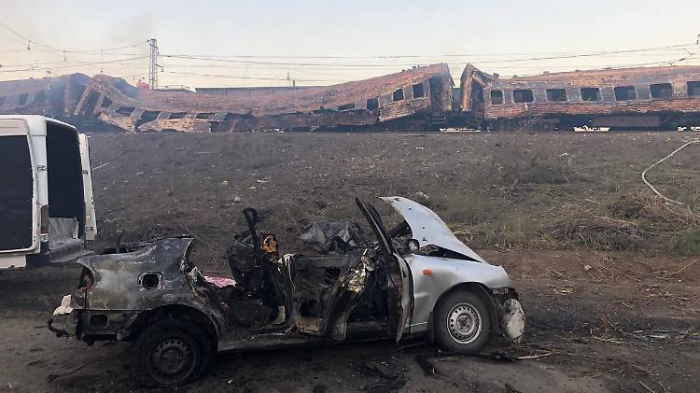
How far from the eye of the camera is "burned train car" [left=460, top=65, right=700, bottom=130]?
19.8 m

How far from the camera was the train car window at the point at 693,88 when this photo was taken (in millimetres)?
19737

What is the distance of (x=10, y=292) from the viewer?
6.30 m

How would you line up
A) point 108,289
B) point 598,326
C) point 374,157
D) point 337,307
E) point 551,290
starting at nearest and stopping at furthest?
point 108,289 < point 337,307 < point 598,326 < point 551,290 < point 374,157

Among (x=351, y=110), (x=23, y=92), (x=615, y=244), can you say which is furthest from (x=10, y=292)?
(x=23, y=92)

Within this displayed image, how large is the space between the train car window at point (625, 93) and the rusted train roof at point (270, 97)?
22.9 feet

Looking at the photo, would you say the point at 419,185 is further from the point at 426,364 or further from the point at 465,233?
the point at 426,364

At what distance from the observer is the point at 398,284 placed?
158 inches

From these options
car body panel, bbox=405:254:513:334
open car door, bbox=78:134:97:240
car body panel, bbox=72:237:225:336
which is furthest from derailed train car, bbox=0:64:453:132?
car body panel, bbox=72:237:225:336

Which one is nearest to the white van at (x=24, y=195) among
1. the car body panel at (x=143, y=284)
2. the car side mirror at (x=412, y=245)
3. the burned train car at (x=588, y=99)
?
the car body panel at (x=143, y=284)

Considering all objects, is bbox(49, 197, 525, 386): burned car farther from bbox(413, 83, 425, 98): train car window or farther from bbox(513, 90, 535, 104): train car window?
bbox(513, 90, 535, 104): train car window

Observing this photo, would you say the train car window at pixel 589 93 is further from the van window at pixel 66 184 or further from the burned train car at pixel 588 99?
the van window at pixel 66 184

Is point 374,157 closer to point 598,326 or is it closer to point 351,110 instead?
point 351,110

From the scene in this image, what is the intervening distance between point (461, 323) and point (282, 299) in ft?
4.96

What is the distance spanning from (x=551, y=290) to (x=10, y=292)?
22.2 feet
